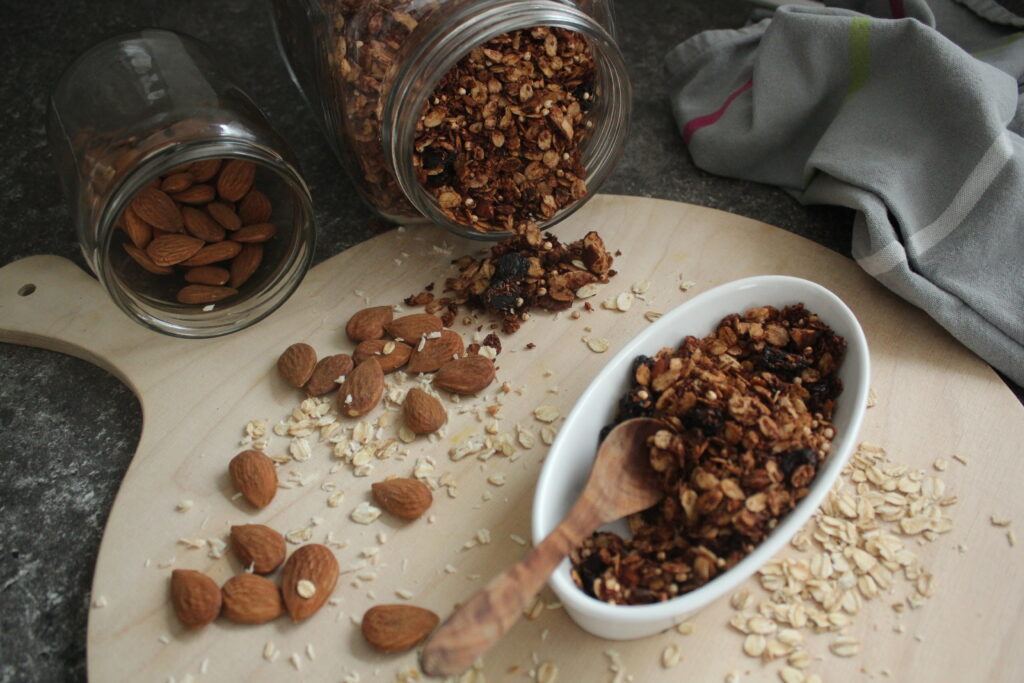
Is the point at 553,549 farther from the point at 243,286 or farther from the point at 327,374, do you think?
the point at 243,286

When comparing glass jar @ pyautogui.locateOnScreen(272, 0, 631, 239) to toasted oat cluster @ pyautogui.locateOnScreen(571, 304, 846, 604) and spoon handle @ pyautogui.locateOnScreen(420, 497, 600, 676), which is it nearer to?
toasted oat cluster @ pyautogui.locateOnScreen(571, 304, 846, 604)

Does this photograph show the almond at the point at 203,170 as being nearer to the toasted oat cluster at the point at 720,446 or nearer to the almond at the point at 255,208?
the almond at the point at 255,208

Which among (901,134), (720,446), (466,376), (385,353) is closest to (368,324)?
(385,353)

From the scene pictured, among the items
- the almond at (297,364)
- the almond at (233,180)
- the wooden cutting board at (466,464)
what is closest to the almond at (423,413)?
the wooden cutting board at (466,464)

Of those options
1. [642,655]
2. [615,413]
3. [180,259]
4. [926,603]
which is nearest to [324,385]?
[180,259]

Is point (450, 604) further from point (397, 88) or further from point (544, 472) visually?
point (397, 88)

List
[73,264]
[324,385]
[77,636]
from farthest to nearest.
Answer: [73,264], [324,385], [77,636]
